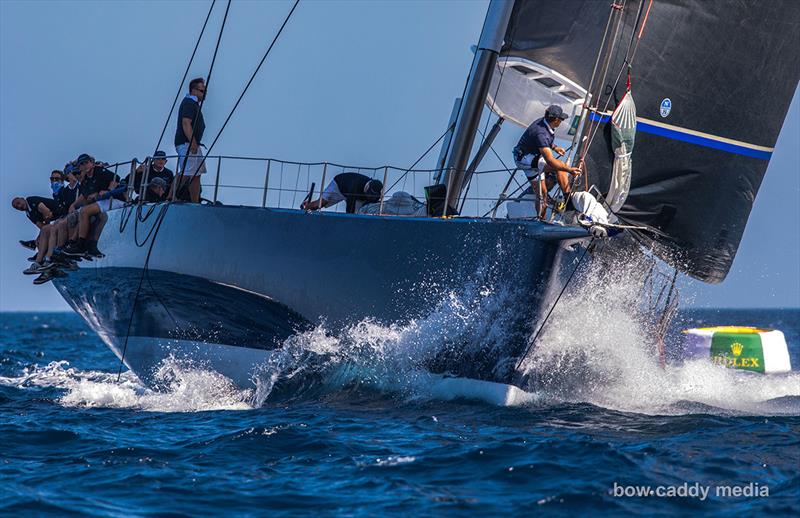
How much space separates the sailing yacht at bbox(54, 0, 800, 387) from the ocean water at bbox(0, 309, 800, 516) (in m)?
0.31

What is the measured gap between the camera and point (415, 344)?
22.9 feet

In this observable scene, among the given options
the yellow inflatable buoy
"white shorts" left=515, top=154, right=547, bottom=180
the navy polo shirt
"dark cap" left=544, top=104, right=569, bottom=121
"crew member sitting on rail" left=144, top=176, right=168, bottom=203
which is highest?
"dark cap" left=544, top=104, right=569, bottom=121

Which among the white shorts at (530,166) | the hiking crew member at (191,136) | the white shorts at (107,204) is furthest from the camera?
the white shorts at (107,204)

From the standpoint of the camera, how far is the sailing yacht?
6.84 meters

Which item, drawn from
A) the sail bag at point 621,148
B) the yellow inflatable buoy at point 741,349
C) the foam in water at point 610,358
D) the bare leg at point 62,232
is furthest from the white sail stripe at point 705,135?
the bare leg at point 62,232

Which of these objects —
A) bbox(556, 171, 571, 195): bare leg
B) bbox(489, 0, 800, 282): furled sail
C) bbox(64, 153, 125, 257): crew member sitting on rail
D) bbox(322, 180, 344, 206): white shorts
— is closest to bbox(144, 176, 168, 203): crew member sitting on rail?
bbox(64, 153, 125, 257): crew member sitting on rail

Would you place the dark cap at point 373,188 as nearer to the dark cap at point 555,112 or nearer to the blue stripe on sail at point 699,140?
the dark cap at point 555,112

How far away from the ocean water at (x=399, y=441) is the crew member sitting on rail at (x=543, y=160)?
3.18 ft

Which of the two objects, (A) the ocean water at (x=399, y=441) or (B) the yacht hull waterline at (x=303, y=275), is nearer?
(A) the ocean water at (x=399, y=441)

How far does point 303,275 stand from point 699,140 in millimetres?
3132

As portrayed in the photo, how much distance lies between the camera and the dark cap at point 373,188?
312 inches

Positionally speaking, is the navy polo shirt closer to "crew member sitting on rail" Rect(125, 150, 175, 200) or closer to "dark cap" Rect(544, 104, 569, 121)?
"dark cap" Rect(544, 104, 569, 121)

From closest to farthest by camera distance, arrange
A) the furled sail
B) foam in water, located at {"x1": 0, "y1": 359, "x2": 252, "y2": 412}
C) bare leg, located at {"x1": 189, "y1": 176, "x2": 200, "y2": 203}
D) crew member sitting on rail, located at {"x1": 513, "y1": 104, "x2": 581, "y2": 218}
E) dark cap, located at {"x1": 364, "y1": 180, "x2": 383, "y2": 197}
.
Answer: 1. crew member sitting on rail, located at {"x1": 513, "y1": 104, "x2": 581, "y2": 218}
2. the furled sail
3. foam in water, located at {"x1": 0, "y1": 359, "x2": 252, "y2": 412}
4. dark cap, located at {"x1": 364, "y1": 180, "x2": 383, "y2": 197}
5. bare leg, located at {"x1": 189, "y1": 176, "x2": 200, "y2": 203}

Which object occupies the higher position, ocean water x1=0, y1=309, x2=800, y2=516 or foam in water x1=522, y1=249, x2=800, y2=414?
foam in water x1=522, y1=249, x2=800, y2=414
